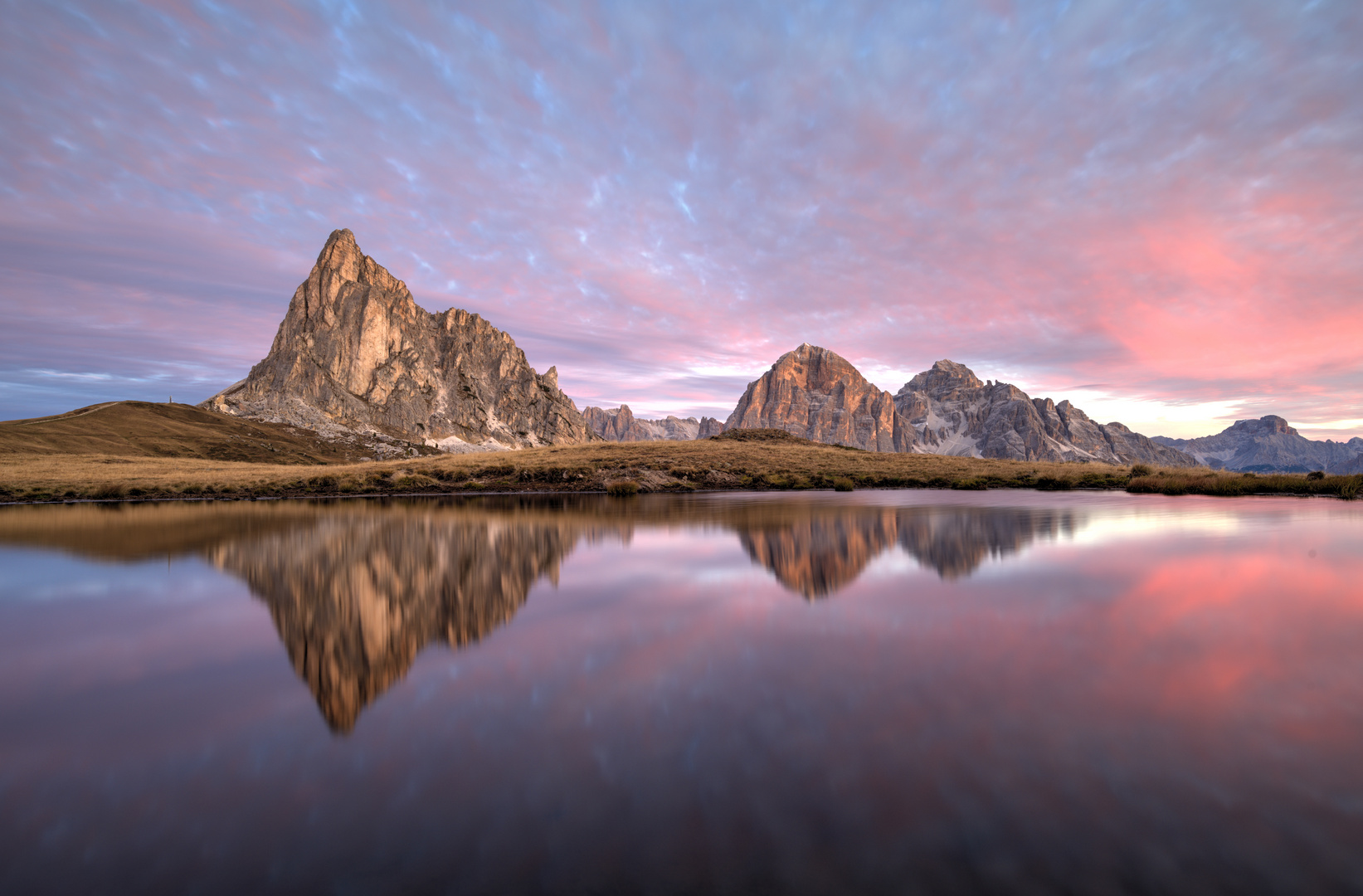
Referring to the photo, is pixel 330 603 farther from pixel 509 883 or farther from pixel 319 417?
pixel 319 417

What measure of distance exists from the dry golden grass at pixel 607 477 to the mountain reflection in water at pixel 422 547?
8.20 metres

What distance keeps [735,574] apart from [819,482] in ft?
85.5

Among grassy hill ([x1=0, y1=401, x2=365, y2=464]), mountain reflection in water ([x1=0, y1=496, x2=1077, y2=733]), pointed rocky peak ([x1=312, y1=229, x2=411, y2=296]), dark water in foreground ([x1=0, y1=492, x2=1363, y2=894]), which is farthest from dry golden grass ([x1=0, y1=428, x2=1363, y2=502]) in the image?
pointed rocky peak ([x1=312, y1=229, x2=411, y2=296])

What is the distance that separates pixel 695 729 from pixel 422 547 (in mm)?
11314

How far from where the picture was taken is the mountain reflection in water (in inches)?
285

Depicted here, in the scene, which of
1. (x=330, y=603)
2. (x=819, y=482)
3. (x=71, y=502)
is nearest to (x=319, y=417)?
Result: (x=71, y=502)

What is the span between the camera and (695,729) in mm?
4633

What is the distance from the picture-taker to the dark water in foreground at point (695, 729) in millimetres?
3088

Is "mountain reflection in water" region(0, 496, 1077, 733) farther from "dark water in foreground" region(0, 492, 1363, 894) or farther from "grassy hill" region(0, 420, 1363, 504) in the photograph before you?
"grassy hill" region(0, 420, 1363, 504)

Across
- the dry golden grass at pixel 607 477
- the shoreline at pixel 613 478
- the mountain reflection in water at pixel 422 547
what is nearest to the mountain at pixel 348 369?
the dry golden grass at pixel 607 477

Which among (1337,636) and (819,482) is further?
(819,482)

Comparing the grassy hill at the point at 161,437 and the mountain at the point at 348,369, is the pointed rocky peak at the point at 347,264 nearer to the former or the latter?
the mountain at the point at 348,369

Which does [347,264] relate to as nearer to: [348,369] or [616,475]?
[348,369]

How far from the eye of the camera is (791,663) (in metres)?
6.02
